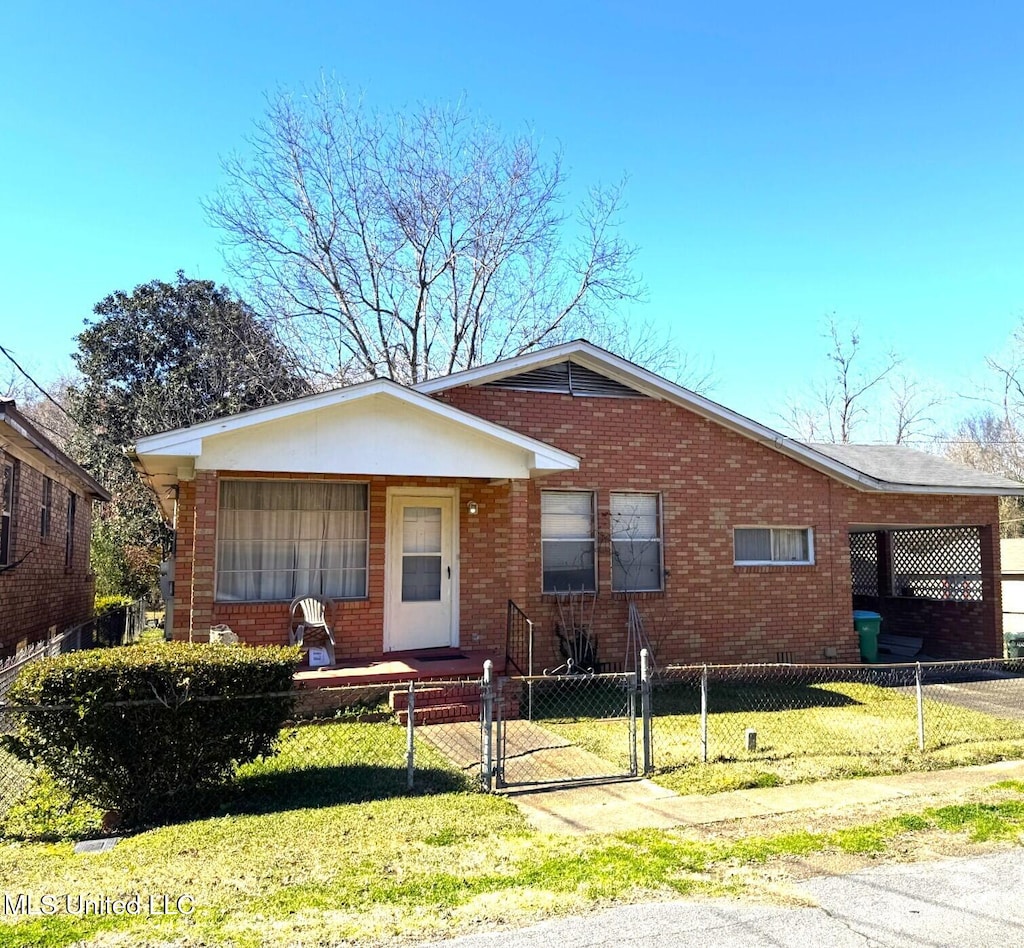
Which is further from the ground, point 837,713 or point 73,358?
point 73,358

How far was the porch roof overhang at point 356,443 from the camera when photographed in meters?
8.97

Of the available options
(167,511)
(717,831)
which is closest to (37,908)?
(717,831)

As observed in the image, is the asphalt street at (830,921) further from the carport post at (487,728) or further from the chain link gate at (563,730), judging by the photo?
the chain link gate at (563,730)

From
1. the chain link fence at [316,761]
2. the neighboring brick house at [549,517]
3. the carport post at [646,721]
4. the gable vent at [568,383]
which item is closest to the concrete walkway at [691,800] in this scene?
the carport post at [646,721]

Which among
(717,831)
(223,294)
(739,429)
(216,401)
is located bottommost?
(717,831)

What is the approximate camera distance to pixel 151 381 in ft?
88.7

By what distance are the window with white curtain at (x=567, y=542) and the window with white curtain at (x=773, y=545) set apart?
256 centimetres

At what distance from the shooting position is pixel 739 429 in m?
13.0

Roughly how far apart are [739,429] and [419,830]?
9.15 metres

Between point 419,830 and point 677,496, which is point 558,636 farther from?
point 419,830

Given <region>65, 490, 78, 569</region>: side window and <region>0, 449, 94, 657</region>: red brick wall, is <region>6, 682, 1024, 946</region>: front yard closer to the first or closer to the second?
<region>0, 449, 94, 657</region>: red brick wall

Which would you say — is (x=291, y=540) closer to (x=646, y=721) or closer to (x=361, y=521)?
(x=361, y=521)

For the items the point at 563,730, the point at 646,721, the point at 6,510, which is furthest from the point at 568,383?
the point at 6,510

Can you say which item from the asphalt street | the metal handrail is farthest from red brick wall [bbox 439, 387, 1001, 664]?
the asphalt street
